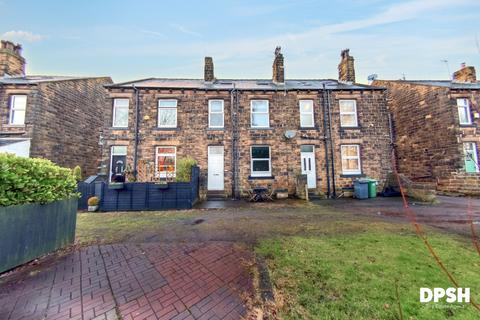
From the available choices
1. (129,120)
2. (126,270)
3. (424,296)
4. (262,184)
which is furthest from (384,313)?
(129,120)

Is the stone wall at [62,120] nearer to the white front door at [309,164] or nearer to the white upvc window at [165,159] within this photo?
the white upvc window at [165,159]

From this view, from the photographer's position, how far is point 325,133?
13.6 metres

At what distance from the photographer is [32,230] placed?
4.37 m

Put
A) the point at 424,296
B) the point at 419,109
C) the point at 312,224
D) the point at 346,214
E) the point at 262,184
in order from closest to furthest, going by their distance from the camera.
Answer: the point at 424,296 → the point at 312,224 → the point at 346,214 → the point at 262,184 → the point at 419,109

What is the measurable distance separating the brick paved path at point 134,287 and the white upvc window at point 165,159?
27.5ft

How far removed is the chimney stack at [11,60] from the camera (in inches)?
561

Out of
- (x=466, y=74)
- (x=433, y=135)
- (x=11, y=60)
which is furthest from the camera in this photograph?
(x=466, y=74)

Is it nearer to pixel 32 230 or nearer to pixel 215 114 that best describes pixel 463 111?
pixel 215 114

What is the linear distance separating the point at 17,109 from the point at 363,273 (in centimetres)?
1880

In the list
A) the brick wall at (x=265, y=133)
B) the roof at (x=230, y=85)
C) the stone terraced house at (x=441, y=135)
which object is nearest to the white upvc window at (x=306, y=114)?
the brick wall at (x=265, y=133)

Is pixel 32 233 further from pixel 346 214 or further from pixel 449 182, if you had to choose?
pixel 449 182

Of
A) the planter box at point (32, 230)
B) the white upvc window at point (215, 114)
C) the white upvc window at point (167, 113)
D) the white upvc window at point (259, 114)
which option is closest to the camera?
the planter box at point (32, 230)

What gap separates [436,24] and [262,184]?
10967 mm

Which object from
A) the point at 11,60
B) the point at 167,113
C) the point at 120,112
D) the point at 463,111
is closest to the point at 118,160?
the point at 120,112
